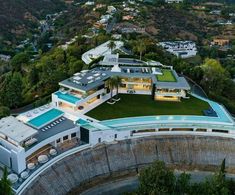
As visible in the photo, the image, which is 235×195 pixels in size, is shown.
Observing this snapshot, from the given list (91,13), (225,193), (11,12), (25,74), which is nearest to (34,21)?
(11,12)

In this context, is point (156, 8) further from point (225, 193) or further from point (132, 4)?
point (225, 193)

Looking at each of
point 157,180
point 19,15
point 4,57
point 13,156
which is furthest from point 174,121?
point 19,15

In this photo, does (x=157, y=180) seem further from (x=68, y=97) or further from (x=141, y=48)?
(x=141, y=48)

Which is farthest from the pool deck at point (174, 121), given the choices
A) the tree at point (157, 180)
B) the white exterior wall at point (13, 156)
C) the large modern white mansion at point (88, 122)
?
the tree at point (157, 180)

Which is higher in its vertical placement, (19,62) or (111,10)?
(111,10)

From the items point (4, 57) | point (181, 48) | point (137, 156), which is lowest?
point (4, 57)

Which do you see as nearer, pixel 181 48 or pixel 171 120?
pixel 171 120

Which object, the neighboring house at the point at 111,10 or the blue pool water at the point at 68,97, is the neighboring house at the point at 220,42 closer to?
the neighboring house at the point at 111,10

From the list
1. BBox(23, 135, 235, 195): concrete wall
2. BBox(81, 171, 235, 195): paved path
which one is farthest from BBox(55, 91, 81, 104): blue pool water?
BBox(81, 171, 235, 195): paved path
